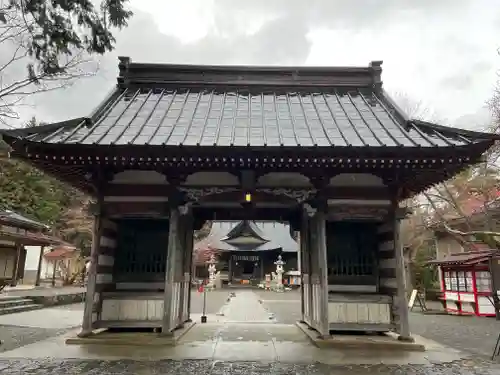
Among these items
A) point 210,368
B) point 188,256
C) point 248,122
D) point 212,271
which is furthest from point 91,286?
point 212,271

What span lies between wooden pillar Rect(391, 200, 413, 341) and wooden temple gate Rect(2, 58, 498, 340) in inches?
1.2

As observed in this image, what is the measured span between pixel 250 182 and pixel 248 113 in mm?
2472

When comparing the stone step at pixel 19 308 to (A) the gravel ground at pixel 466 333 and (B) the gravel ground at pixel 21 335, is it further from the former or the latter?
(A) the gravel ground at pixel 466 333

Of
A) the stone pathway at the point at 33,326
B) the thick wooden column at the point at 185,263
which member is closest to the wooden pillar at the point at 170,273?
the thick wooden column at the point at 185,263

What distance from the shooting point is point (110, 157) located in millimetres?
7340

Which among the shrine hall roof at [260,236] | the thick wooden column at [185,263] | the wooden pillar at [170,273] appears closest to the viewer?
the wooden pillar at [170,273]

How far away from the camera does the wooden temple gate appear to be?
728 cm

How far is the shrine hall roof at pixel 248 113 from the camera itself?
7621 mm

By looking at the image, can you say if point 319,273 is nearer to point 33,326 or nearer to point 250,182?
point 250,182

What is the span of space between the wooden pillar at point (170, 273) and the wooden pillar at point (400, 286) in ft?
16.6

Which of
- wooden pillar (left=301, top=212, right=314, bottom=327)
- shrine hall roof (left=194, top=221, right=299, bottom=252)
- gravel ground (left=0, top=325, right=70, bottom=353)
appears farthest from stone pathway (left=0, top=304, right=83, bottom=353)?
shrine hall roof (left=194, top=221, right=299, bottom=252)

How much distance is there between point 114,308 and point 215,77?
294 inches

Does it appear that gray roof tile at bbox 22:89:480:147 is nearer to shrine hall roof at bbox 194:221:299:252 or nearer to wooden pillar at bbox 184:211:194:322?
wooden pillar at bbox 184:211:194:322

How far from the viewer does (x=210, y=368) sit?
6.18 meters
